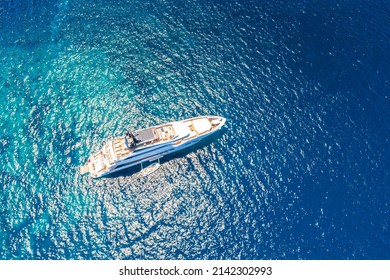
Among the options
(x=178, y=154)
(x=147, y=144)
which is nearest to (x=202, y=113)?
(x=178, y=154)


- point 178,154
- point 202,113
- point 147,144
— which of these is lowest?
point 178,154

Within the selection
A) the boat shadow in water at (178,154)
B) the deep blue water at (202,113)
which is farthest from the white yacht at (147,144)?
the deep blue water at (202,113)

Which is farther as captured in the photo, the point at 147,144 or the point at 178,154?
the point at 178,154

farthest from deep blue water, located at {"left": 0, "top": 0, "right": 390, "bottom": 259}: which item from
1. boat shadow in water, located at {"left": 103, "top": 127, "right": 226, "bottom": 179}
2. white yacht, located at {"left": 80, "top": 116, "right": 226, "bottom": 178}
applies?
white yacht, located at {"left": 80, "top": 116, "right": 226, "bottom": 178}

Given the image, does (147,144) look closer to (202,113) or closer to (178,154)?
(178,154)

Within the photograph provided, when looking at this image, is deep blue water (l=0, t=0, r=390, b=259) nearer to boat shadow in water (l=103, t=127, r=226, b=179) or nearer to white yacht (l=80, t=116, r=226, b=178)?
boat shadow in water (l=103, t=127, r=226, b=179)

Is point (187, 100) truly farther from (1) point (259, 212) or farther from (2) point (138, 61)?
(1) point (259, 212)

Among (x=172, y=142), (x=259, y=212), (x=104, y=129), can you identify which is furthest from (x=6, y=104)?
(x=259, y=212)
